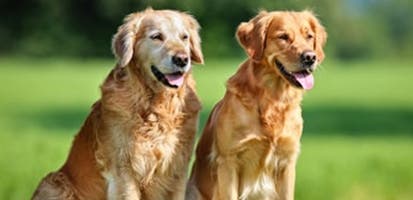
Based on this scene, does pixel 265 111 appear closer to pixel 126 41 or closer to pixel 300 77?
pixel 300 77

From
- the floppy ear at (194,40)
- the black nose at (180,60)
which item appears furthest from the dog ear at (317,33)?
the black nose at (180,60)

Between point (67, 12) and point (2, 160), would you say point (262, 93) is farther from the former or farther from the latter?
point (67, 12)

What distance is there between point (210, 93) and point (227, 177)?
20.2 meters

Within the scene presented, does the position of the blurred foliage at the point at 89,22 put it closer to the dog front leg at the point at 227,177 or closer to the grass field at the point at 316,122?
the grass field at the point at 316,122

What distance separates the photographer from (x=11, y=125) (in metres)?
19.0

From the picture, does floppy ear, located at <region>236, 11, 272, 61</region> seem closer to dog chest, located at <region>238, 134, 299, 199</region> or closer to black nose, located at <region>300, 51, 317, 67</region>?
black nose, located at <region>300, 51, 317, 67</region>

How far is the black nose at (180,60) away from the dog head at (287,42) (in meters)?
0.43

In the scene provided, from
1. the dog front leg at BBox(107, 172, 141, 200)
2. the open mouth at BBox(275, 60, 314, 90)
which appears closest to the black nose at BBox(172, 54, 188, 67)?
the open mouth at BBox(275, 60, 314, 90)

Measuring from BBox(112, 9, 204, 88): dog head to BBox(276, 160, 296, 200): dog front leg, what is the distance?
33.1 inches

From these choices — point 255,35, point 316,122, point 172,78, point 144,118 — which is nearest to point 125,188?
point 144,118

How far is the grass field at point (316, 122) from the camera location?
10016 mm

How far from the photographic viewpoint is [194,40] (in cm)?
646

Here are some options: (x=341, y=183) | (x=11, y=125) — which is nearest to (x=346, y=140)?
(x=11, y=125)

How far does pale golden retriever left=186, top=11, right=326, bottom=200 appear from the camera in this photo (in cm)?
634
